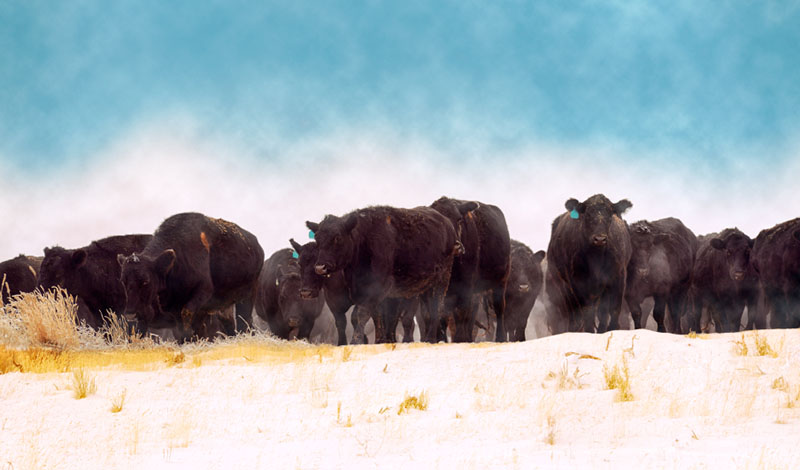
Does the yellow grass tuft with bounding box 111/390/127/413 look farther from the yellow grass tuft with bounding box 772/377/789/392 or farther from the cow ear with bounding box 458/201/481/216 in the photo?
the cow ear with bounding box 458/201/481/216

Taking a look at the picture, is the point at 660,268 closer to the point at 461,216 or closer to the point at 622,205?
the point at 622,205

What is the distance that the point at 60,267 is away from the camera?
53.6ft

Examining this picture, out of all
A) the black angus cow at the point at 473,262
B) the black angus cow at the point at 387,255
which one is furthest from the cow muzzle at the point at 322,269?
the black angus cow at the point at 473,262

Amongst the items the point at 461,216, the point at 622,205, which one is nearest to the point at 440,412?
the point at 461,216

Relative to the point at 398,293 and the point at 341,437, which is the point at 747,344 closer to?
the point at 341,437

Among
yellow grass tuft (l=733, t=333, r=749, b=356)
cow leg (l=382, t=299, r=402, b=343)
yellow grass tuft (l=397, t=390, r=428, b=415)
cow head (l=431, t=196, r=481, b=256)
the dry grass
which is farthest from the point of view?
cow head (l=431, t=196, r=481, b=256)

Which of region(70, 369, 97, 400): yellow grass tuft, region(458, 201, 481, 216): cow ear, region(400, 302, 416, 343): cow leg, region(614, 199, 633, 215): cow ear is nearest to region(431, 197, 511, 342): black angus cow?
region(458, 201, 481, 216): cow ear

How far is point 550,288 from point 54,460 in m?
16.6

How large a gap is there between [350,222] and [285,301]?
290 inches

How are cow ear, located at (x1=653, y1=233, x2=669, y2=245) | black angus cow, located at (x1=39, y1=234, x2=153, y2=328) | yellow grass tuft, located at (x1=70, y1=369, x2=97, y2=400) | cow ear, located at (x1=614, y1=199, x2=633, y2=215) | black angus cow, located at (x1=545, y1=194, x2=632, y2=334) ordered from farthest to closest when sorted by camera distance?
cow ear, located at (x1=653, y1=233, x2=669, y2=245) < black angus cow, located at (x1=39, y1=234, x2=153, y2=328) < cow ear, located at (x1=614, y1=199, x2=633, y2=215) < black angus cow, located at (x1=545, y1=194, x2=632, y2=334) < yellow grass tuft, located at (x1=70, y1=369, x2=97, y2=400)

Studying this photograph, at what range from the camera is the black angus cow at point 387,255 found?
12.0 meters

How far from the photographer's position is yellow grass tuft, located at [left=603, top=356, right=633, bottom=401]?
570 cm

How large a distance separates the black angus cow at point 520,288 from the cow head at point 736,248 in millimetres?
4959

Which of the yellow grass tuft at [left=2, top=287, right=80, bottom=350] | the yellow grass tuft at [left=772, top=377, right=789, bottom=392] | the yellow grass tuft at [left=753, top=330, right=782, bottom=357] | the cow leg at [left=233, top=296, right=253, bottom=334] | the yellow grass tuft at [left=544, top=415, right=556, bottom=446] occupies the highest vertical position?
the cow leg at [left=233, top=296, right=253, bottom=334]
